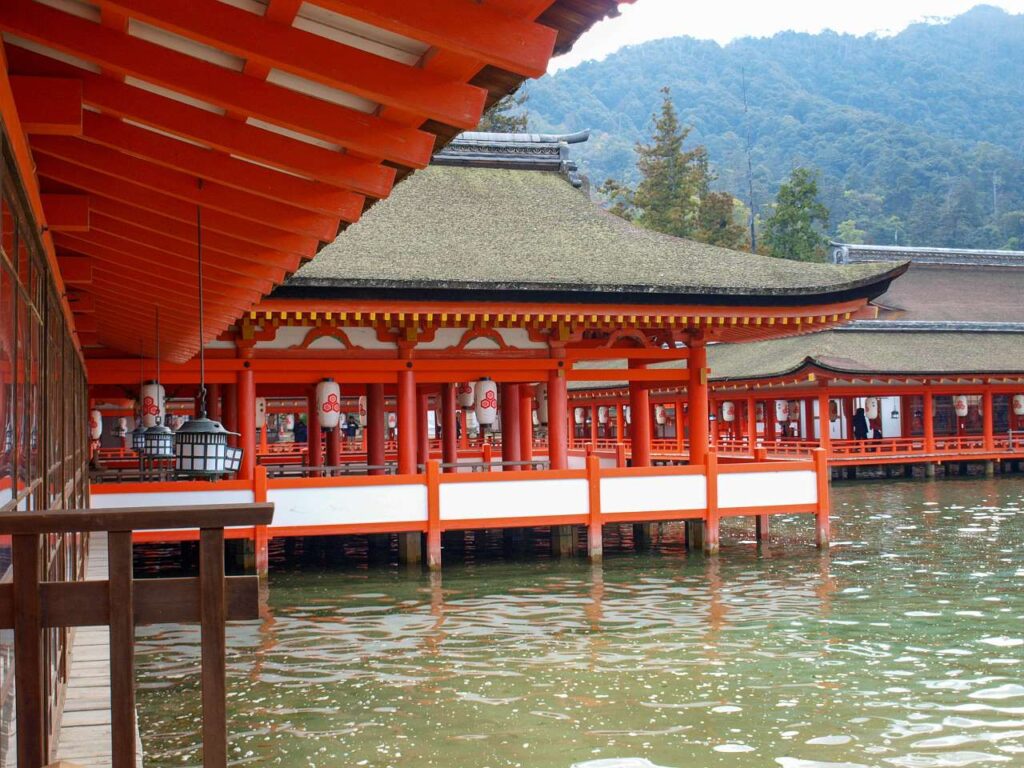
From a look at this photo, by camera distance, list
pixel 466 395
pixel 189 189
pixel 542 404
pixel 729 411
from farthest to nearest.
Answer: pixel 729 411, pixel 466 395, pixel 542 404, pixel 189 189

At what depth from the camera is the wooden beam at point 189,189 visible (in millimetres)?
5398

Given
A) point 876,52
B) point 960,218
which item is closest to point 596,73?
point 876,52

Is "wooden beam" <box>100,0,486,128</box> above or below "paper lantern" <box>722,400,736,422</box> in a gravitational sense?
above

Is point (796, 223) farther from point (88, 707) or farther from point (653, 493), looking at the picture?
point (88, 707)

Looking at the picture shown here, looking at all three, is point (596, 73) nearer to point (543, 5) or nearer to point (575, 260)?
point (575, 260)

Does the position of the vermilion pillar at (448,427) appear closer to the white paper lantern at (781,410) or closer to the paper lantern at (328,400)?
the paper lantern at (328,400)

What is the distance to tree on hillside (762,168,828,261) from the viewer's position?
214 feet

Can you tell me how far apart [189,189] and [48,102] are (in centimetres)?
139

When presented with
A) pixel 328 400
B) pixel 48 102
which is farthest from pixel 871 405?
pixel 48 102

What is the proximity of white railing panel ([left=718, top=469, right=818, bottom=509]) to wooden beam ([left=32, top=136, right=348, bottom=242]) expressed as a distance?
11.5 meters

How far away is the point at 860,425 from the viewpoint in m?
37.5

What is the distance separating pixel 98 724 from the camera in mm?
6691

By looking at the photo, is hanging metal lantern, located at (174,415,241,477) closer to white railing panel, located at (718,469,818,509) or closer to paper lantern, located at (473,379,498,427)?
paper lantern, located at (473,379,498,427)

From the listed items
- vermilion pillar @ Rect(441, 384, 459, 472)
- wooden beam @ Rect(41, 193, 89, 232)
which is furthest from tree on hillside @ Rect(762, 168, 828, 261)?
wooden beam @ Rect(41, 193, 89, 232)
